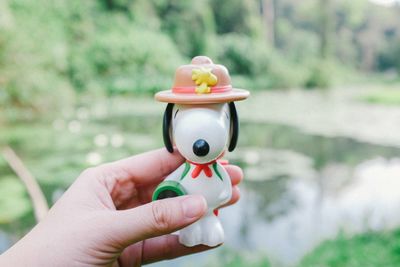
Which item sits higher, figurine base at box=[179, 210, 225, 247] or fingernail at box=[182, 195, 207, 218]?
fingernail at box=[182, 195, 207, 218]

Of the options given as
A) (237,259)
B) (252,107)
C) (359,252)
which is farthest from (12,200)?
(252,107)

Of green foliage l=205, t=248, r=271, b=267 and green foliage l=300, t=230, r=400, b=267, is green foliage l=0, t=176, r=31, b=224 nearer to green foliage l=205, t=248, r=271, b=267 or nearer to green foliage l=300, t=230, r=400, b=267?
green foliage l=205, t=248, r=271, b=267

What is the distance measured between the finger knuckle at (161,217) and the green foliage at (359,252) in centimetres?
111

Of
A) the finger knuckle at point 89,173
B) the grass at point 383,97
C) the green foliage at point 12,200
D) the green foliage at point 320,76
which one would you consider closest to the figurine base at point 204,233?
the finger knuckle at point 89,173

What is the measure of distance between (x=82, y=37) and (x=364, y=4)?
158 inches

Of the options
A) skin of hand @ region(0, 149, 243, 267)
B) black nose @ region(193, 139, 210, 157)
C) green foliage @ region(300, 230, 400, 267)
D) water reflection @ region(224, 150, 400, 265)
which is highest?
black nose @ region(193, 139, 210, 157)

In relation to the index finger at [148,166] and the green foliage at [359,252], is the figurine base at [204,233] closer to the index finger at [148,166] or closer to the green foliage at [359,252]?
the index finger at [148,166]

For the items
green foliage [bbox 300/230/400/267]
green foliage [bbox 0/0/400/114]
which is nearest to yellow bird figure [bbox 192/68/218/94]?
green foliage [bbox 300/230/400/267]

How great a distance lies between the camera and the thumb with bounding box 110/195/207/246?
2.16ft

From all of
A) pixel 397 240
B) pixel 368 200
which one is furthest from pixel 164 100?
pixel 368 200

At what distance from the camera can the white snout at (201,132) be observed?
70cm

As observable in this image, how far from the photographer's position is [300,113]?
4242 millimetres

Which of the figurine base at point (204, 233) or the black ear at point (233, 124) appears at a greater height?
the black ear at point (233, 124)

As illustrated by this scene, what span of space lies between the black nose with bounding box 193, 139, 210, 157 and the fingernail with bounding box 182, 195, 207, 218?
0.07 metres
